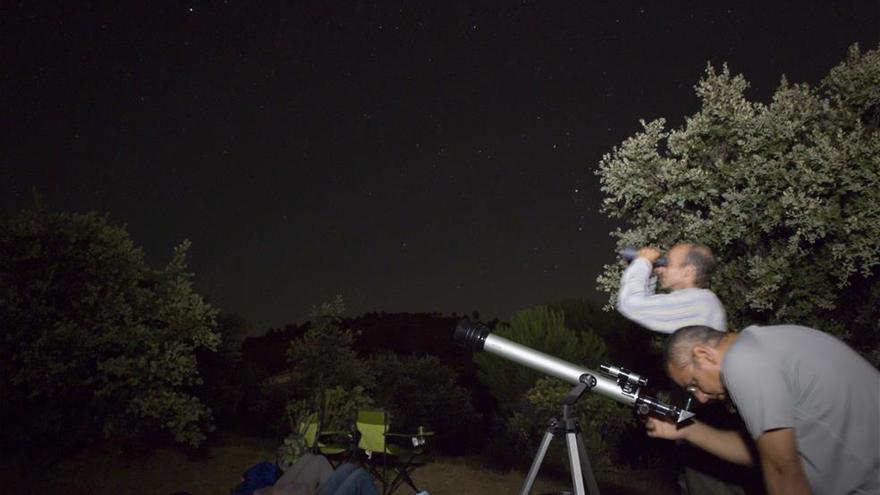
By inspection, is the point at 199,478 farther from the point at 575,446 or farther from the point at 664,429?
the point at 664,429

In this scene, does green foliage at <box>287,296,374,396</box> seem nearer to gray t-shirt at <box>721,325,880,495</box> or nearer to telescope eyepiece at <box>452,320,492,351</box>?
telescope eyepiece at <box>452,320,492,351</box>

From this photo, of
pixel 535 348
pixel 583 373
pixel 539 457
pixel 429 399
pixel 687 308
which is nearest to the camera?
pixel 583 373

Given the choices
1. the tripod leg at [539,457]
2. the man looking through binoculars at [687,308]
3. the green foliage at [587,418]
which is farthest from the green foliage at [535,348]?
the man looking through binoculars at [687,308]

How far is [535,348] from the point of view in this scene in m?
13.4

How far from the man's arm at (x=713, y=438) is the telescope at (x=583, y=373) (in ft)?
0.19

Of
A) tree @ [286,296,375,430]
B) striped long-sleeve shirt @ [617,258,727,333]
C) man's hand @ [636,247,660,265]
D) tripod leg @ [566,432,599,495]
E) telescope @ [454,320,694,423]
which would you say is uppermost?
man's hand @ [636,247,660,265]

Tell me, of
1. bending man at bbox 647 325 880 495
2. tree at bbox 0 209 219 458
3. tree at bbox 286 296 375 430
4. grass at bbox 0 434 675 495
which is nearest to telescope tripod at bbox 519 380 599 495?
bending man at bbox 647 325 880 495

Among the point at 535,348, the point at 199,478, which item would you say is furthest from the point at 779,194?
the point at 199,478

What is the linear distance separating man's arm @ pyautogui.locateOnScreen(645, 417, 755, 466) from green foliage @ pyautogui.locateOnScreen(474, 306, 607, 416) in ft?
34.7

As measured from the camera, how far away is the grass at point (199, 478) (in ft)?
26.1

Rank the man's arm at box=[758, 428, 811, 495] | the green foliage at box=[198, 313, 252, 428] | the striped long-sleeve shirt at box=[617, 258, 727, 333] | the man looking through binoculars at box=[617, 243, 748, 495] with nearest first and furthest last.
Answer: the man's arm at box=[758, 428, 811, 495], the man looking through binoculars at box=[617, 243, 748, 495], the striped long-sleeve shirt at box=[617, 258, 727, 333], the green foliage at box=[198, 313, 252, 428]

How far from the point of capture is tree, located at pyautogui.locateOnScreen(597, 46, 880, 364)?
611 cm

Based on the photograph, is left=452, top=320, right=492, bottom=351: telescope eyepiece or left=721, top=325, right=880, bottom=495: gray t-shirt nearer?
left=721, top=325, right=880, bottom=495: gray t-shirt

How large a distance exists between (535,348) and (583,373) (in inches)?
433
